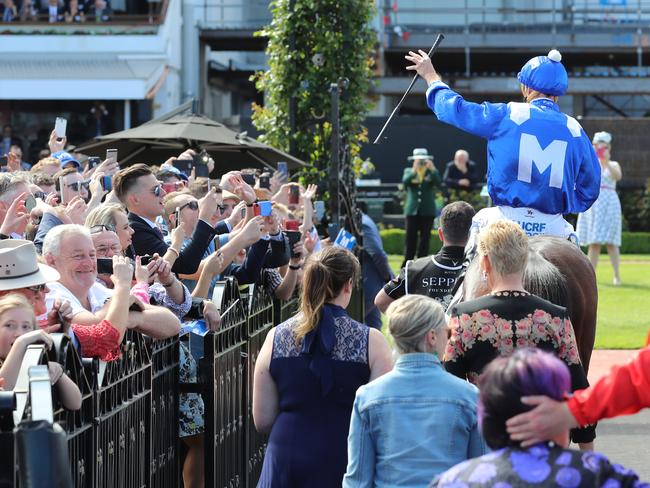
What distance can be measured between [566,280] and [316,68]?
29.7ft

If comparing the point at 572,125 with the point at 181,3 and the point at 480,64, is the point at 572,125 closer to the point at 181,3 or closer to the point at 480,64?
the point at 181,3

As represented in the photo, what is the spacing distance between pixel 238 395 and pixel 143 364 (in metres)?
1.63

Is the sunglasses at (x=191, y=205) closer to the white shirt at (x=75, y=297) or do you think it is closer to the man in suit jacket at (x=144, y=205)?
the man in suit jacket at (x=144, y=205)

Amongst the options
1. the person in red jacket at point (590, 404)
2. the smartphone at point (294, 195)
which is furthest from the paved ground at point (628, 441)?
the person in red jacket at point (590, 404)

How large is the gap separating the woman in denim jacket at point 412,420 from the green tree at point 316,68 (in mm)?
10753

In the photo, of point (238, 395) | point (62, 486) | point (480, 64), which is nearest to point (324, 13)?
point (238, 395)

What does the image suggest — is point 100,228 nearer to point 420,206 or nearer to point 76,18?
point 420,206

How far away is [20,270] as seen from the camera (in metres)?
5.45

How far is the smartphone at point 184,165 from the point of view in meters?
11.3

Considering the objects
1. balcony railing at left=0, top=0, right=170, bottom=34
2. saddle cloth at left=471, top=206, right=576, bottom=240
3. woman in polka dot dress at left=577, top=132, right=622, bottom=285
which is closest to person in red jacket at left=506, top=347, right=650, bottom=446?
saddle cloth at left=471, top=206, right=576, bottom=240

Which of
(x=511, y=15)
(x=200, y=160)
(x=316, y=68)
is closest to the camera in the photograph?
(x=200, y=160)

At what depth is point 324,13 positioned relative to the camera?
15312 mm

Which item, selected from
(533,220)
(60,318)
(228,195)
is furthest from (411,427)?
(228,195)

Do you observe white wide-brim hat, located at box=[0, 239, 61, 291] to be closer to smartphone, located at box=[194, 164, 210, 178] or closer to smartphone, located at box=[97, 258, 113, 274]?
smartphone, located at box=[97, 258, 113, 274]
